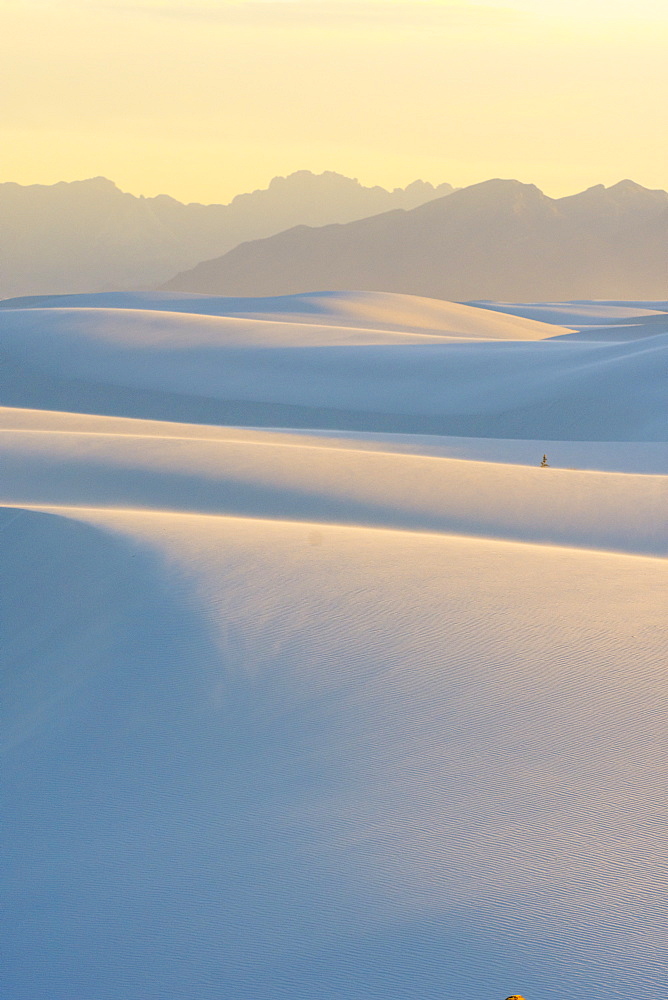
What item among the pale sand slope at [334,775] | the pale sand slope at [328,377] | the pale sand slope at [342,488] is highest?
the pale sand slope at [328,377]

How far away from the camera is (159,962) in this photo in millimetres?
4660

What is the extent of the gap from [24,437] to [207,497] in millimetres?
4478

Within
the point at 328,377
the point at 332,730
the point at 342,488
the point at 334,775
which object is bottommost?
the point at 334,775

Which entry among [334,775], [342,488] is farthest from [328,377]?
[334,775]

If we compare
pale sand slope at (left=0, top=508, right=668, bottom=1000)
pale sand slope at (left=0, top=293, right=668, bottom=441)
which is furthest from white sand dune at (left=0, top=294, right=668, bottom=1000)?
pale sand slope at (left=0, top=293, right=668, bottom=441)

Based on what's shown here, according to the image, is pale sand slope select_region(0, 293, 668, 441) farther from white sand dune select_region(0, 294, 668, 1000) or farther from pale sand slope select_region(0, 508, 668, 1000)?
pale sand slope select_region(0, 508, 668, 1000)

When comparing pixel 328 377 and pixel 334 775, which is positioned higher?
pixel 328 377

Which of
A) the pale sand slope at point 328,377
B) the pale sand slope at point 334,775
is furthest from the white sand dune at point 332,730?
the pale sand slope at point 328,377

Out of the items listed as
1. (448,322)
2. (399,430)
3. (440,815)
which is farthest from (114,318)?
(440,815)

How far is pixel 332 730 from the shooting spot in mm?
6477

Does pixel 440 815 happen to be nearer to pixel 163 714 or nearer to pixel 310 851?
pixel 310 851

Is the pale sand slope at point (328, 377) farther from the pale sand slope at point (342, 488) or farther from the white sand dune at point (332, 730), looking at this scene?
the white sand dune at point (332, 730)

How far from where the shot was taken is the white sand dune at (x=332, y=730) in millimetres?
4660

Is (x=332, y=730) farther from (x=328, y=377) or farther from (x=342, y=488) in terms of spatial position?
(x=328, y=377)
